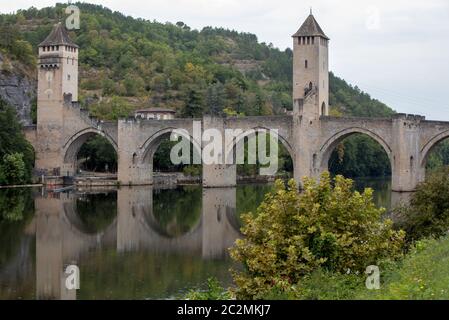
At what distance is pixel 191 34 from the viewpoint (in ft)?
452

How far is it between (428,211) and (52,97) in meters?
41.5

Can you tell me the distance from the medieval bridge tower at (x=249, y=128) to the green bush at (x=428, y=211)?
76.1ft

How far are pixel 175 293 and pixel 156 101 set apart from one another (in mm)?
65261

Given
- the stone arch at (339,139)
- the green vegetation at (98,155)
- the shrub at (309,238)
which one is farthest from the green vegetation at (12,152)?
the shrub at (309,238)

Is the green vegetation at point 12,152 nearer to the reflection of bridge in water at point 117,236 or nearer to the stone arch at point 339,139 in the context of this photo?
the reflection of bridge in water at point 117,236

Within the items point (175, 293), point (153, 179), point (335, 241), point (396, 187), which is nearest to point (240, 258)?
point (335, 241)

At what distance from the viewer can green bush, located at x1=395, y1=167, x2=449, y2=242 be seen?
73.1 feet

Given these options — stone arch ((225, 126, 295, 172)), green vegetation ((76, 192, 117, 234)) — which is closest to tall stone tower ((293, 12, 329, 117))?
stone arch ((225, 126, 295, 172))

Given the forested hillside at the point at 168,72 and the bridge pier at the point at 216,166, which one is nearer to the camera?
the bridge pier at the point at 216,166

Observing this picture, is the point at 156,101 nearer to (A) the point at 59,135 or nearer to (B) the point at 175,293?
(A) the point at 59,135

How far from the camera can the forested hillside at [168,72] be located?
243ft

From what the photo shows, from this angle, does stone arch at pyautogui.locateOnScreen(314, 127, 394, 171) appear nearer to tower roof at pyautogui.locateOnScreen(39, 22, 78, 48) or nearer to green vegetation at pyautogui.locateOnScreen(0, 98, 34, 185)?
green vegetation at pyautogui.locateOnScreen(0, 98, 34, 185)

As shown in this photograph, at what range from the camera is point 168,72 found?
90.8 meters

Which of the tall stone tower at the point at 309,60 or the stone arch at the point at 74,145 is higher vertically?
the tall stone tower at the point at 309,60
